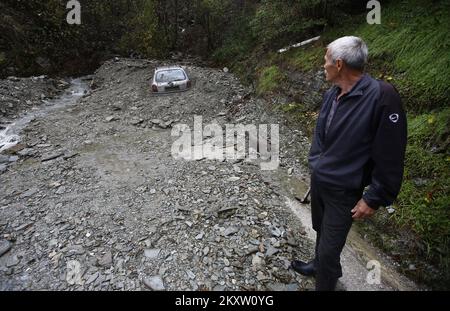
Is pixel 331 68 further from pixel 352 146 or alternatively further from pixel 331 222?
pixel 331 222

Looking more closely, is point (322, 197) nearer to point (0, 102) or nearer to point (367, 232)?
point (367, 232)

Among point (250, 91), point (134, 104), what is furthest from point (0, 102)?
point (250, 91)

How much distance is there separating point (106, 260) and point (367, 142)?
3266 millimetres

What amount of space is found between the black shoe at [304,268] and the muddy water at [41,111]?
311 inches

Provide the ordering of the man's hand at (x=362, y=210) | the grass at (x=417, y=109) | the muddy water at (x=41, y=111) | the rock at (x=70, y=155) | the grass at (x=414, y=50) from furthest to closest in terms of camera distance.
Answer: the muddy water at (x=41, y=111)
the rock at (x=70, y=155)
the grass at (x=414, y=50)
the grass at (x=417, y=109)
the man's hand at (x=362, y=210)

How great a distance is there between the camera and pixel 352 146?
229 cm

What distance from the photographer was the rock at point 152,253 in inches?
151

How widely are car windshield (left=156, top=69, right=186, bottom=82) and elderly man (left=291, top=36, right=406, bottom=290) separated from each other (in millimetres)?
9168

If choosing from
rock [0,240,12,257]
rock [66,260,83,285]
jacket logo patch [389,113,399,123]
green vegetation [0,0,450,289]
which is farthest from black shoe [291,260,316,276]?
rock [0,240,12,257]

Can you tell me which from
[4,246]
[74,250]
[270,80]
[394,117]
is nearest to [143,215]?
[74,250]

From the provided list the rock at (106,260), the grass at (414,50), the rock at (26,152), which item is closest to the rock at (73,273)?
the rock at (106,260)

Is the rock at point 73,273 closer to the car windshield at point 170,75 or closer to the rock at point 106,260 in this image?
the rock at point 106,260

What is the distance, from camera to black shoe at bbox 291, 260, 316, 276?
3.52 metres
